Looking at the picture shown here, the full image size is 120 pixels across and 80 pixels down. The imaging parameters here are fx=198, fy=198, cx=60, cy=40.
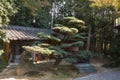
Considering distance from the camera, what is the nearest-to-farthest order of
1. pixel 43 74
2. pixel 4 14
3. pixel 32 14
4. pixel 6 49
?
pixel 43 74, pixel 4 14, pixel 6 49, pixel 32 14

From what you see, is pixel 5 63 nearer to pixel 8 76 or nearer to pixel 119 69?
pixel 8 76

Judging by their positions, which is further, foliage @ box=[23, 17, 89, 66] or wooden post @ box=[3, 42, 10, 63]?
wooden post @ box=[3, 42, 10, 63]

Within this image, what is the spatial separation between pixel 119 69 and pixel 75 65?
3.18m

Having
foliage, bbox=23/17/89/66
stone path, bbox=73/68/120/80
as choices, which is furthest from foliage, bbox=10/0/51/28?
stone path, bbox=73/68/120/80

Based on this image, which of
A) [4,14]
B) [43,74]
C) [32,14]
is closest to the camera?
[43,74]

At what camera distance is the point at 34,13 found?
1900 cm

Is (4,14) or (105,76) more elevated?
(4,14)

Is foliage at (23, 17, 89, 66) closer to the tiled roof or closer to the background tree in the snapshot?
the background tree

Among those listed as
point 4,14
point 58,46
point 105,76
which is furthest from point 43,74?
point 4,14

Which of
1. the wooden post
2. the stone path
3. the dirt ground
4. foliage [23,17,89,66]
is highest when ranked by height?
foliage [23,17,89,66]

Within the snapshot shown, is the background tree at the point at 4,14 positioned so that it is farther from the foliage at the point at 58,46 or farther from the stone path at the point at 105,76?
the stone path at the point at 105,76

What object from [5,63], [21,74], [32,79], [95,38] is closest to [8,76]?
[21,74]

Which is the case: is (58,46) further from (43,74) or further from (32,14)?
(32,14)

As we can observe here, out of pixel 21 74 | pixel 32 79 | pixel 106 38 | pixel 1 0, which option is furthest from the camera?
pixel 106 38
